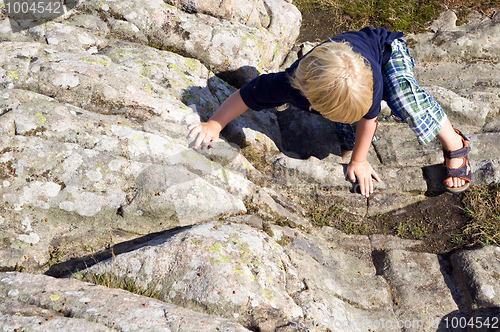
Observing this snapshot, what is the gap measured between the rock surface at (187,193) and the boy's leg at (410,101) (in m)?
0.95

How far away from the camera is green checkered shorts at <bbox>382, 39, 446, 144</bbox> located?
4746 mm

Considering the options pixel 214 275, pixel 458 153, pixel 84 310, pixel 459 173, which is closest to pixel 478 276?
pixel 459 173

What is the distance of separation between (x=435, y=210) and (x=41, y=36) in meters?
6.29

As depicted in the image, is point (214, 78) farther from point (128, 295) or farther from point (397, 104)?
point (128, 295)

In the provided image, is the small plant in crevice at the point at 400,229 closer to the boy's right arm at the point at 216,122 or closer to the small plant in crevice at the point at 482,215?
the small plant in crevice at the point at 482,215

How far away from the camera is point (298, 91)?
4234 mm

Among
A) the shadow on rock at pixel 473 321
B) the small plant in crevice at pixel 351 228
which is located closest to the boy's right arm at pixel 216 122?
the small plant in crevice at pixel 351 228

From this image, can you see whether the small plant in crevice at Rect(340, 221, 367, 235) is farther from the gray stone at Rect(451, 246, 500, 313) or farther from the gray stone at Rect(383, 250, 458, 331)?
the gray stone at Rect(451, 246, 500, 313)

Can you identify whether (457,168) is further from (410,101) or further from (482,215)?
(410,101)

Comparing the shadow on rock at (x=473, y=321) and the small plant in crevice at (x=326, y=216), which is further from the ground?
the shadow on rock at (x=473, y=321)

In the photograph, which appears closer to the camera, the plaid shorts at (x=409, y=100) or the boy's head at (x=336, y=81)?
the boy's head at (x=336, y=81)

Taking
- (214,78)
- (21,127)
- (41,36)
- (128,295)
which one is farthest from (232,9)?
(128,295)

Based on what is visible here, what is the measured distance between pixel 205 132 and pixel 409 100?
9.22 ft

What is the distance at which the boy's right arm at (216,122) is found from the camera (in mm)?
4824
